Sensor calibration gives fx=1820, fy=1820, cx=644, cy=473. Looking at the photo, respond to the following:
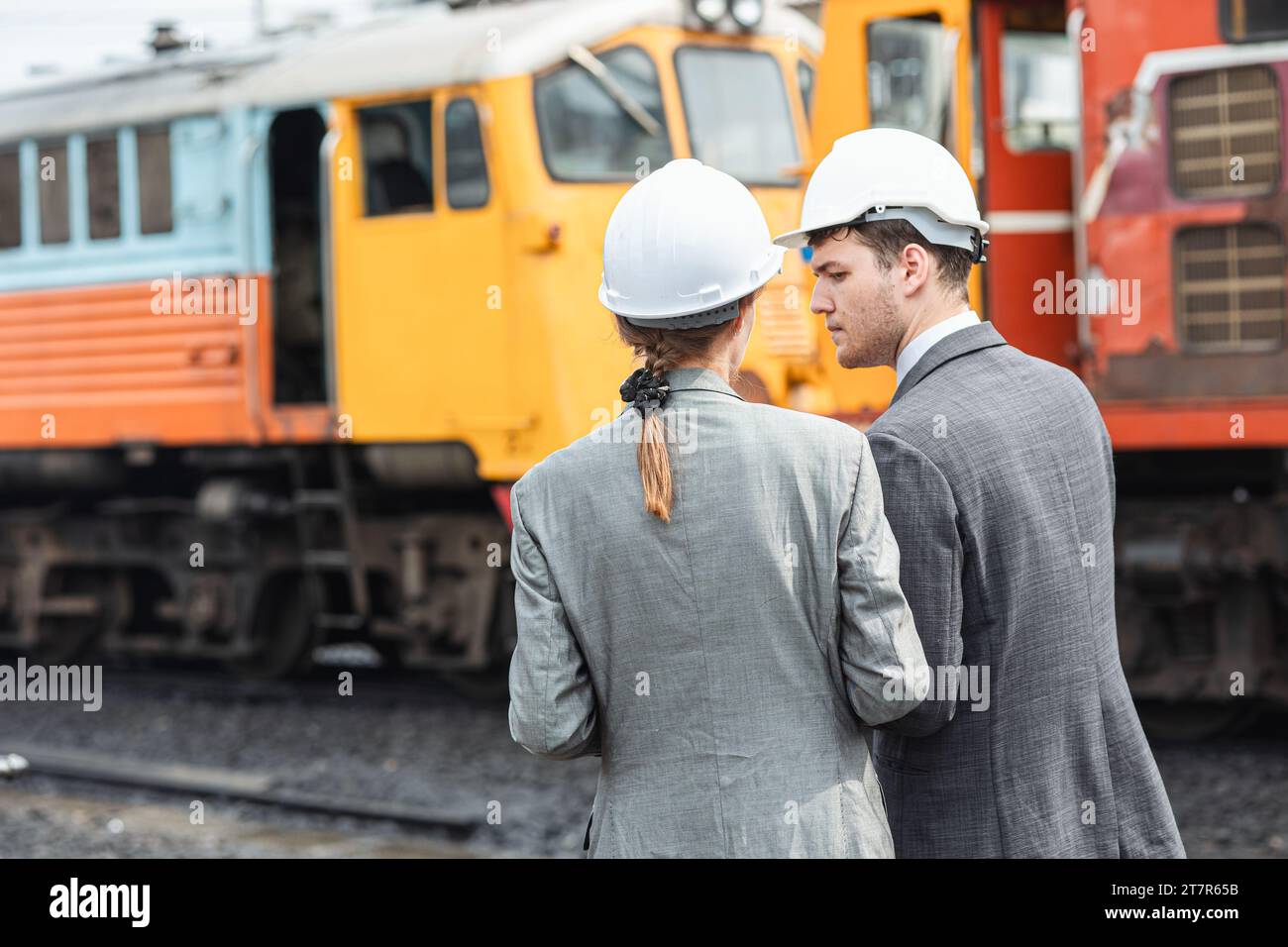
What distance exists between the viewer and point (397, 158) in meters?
9.98

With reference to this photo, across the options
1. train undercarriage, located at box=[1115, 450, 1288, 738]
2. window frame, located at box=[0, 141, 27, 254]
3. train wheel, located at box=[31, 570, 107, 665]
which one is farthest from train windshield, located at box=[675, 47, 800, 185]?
train wheel, located at box=[31, 570, 107, 665]

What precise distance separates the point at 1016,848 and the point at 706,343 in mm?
882

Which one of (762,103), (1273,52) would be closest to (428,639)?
(762,103)

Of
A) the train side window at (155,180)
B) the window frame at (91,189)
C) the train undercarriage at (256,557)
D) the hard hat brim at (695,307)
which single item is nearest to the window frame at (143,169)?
the train side window at (155,180)

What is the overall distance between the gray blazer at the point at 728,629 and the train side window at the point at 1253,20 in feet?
20.2

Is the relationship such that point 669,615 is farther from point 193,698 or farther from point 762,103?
Answer: point 193,698

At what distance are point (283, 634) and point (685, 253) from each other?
9260 millimetres

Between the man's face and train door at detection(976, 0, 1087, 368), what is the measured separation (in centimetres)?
605

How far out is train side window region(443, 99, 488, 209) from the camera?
9.58 metres

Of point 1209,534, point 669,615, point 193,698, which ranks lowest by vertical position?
point 193,698

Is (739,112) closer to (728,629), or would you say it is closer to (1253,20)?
(1253,20)

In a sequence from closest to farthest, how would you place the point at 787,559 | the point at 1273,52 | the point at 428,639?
the point at 787,559, the point at 1273,52, the point at 428,639

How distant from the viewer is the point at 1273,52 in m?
7.92

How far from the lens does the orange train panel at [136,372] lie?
10.5m
